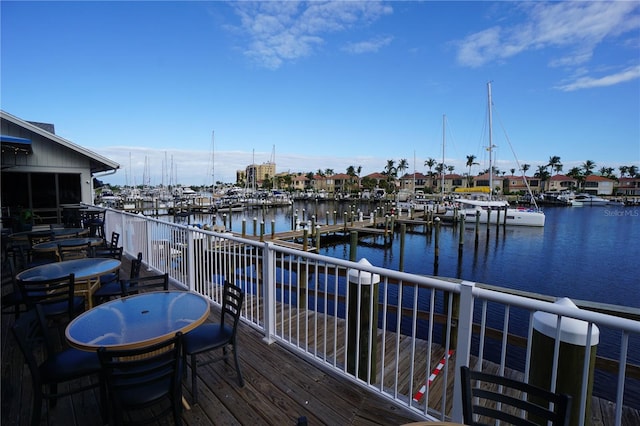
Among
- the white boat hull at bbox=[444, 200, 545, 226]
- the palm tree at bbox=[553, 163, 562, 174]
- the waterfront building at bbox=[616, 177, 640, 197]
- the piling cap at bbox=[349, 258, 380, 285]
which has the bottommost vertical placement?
the white boat hull at bbox=[444, 200, 545, 226]

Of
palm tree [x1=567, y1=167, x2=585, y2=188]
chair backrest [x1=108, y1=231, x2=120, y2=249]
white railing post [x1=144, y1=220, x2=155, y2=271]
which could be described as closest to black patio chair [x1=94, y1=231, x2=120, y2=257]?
chair backrest [x1=108, y1=231, x2=120, y2=249]

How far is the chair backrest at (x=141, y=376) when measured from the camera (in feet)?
5.36

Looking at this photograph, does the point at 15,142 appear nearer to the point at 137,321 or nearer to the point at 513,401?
the point at 137,321

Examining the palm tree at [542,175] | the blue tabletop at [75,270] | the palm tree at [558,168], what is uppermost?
the palm tree at [558,168]

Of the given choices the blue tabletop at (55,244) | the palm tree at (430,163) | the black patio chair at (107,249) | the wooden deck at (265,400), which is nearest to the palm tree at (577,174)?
the palm tree at (430,163)

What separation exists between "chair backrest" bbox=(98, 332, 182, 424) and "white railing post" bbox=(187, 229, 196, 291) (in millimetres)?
3068

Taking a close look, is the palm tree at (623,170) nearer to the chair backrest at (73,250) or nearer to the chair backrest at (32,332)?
the chair backrest at (73,250)

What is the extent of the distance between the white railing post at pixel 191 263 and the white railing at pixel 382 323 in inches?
0.7

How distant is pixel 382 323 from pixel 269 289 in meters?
1.40

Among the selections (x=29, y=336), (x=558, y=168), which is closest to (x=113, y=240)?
(x=29, y=336)

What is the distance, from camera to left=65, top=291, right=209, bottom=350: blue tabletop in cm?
196

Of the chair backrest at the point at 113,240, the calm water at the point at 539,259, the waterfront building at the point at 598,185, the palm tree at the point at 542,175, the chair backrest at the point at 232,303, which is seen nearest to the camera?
the chair backrest at the point at 232,303

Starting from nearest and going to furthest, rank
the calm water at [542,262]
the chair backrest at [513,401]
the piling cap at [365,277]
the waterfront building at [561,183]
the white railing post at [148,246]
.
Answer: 1. the chair backrest at [513,401]
2. the piling cap at [365,277]
3. the white railing post at [148,246]
4. the calm water at [542,262]
5. the waterfront building at [561,183]

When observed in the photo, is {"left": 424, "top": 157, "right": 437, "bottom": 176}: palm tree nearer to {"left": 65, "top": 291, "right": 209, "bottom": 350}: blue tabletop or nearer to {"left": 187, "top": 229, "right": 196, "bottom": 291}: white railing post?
{"left": 187, "top": 229, "right": 196, "bottom": 291}: white railing post
